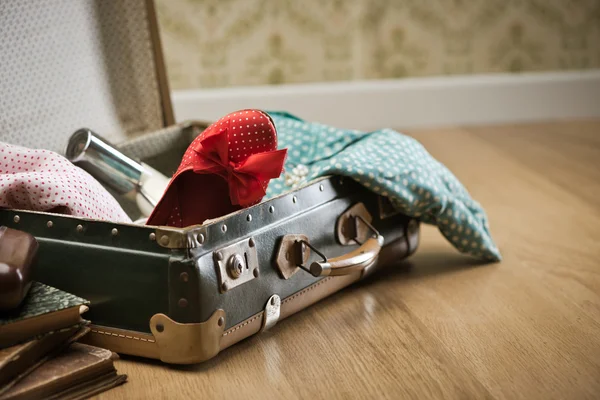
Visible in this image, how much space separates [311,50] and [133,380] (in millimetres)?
1635

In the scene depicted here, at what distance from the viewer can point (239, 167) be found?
94 cm

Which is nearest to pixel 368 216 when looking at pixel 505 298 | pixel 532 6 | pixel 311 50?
pixel 505 298

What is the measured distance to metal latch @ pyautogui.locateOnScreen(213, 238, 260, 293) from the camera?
0.89 meters

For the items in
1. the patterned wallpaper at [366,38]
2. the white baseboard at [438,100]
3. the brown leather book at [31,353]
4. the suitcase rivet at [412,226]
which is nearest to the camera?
the brown leather book at [31,353]

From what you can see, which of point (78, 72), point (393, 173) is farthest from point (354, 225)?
point (78, 72)

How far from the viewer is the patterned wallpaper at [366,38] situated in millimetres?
2264

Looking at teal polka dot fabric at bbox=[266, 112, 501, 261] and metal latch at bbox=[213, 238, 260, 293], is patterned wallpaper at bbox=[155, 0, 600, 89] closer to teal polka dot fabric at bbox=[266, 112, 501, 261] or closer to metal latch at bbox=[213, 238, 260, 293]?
teal polka dot fabric at bbox=[266, 112, 501, 261]

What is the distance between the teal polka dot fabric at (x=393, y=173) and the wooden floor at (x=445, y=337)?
3.0 inches

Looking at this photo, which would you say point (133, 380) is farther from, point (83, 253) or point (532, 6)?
point (532, 6)

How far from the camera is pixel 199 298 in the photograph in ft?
2.83

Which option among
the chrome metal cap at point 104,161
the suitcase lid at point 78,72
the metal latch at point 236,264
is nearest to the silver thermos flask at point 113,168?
the chrome metal cap at point 104,161

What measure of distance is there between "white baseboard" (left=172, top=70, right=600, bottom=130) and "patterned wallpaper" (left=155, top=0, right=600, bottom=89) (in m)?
0.04

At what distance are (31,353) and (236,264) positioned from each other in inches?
9.9

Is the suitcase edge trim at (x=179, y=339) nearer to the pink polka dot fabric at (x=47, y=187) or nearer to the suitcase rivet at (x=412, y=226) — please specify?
the pink polka dot fabric at (x=47, y=187)
